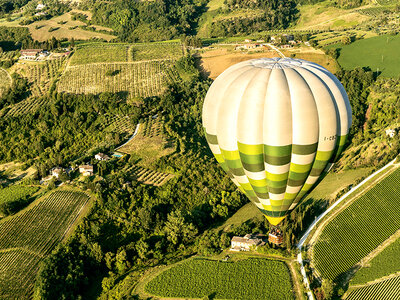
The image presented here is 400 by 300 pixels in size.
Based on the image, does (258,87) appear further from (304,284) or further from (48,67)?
(48,67)

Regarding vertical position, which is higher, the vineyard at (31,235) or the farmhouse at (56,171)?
the farmhouse at (56,171)

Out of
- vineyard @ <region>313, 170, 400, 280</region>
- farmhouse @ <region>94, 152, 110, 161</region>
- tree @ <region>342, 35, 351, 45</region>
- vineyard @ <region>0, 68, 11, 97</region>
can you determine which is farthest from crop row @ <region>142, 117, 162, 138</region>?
tree @ <region>342, 35, 351, 45</region>

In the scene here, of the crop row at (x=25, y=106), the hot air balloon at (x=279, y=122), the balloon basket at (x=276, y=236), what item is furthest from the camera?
the crop row at (x=25, y=106)

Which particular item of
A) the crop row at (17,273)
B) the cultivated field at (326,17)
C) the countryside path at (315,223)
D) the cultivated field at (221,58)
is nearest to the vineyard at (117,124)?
the cultivated field at (221,58)

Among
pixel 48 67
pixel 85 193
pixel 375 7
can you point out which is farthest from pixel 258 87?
pixel 375 7

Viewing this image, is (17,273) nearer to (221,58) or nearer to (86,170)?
(86,170)

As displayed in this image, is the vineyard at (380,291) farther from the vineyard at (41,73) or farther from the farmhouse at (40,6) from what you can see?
the farmhouse at (40,6)

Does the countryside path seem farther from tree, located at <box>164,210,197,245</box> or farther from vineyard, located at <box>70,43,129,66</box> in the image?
vineyard, located at <box>70,43,129,66</box>
